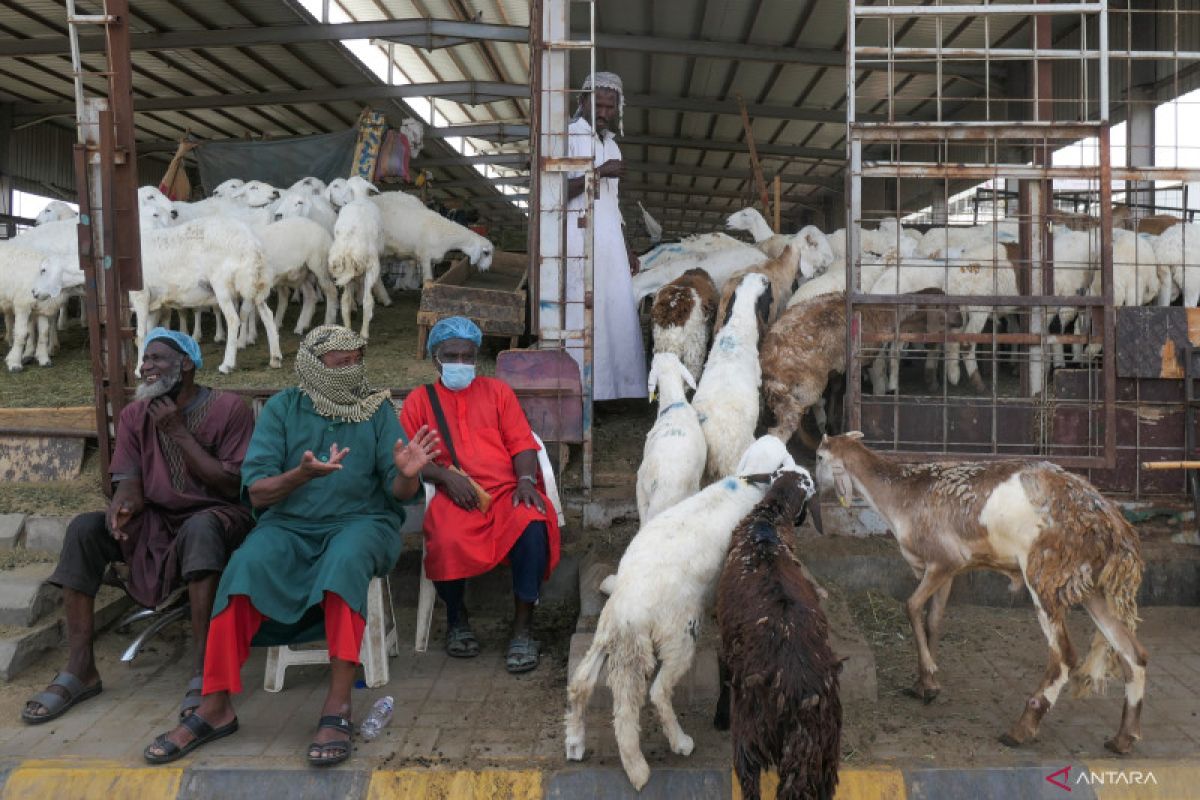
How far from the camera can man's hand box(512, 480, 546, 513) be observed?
505 cm

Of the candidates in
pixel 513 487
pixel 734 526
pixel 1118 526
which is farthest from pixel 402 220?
pixel 1118 526

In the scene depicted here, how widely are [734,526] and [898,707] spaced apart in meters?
1.16

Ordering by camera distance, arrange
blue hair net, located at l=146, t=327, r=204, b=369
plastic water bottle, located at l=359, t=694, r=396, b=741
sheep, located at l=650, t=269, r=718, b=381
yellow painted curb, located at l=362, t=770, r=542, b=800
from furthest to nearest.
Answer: sheep, located at l=650, t=269, r=718, b=381 < blue hair net, located at l=146, t=327, r=204, b=369 < plastic water bottle, located at l=359, t=694, r=396, b=741 < yellow painted curb, located at l=362, t=770, r=542, b=800

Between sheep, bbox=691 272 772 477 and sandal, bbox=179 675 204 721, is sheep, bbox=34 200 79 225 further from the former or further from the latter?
sandal, bbox=179 675 204 721

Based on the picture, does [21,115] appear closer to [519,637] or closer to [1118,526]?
[519,637]

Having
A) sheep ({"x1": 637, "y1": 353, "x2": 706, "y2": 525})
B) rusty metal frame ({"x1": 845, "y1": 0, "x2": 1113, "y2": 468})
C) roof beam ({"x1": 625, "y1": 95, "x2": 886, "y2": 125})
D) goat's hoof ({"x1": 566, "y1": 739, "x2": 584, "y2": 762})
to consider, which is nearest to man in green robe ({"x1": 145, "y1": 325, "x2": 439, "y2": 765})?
goat's hoof ({"x1": 566, "y1": 739, "x2": 584, "y2": 762})

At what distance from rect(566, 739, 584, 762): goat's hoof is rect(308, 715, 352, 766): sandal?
0.89 metres

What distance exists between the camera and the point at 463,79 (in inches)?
591

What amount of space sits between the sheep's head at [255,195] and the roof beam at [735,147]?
699 cm

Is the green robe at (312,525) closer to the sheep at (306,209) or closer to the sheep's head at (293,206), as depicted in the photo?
the sheep at (306,209)

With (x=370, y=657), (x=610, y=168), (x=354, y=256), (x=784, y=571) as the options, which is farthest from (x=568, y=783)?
(x=354, y=256)

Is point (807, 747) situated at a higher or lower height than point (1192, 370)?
lower

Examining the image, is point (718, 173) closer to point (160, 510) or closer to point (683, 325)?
point (683, 325)

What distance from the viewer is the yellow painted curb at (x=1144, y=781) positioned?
153 inches
